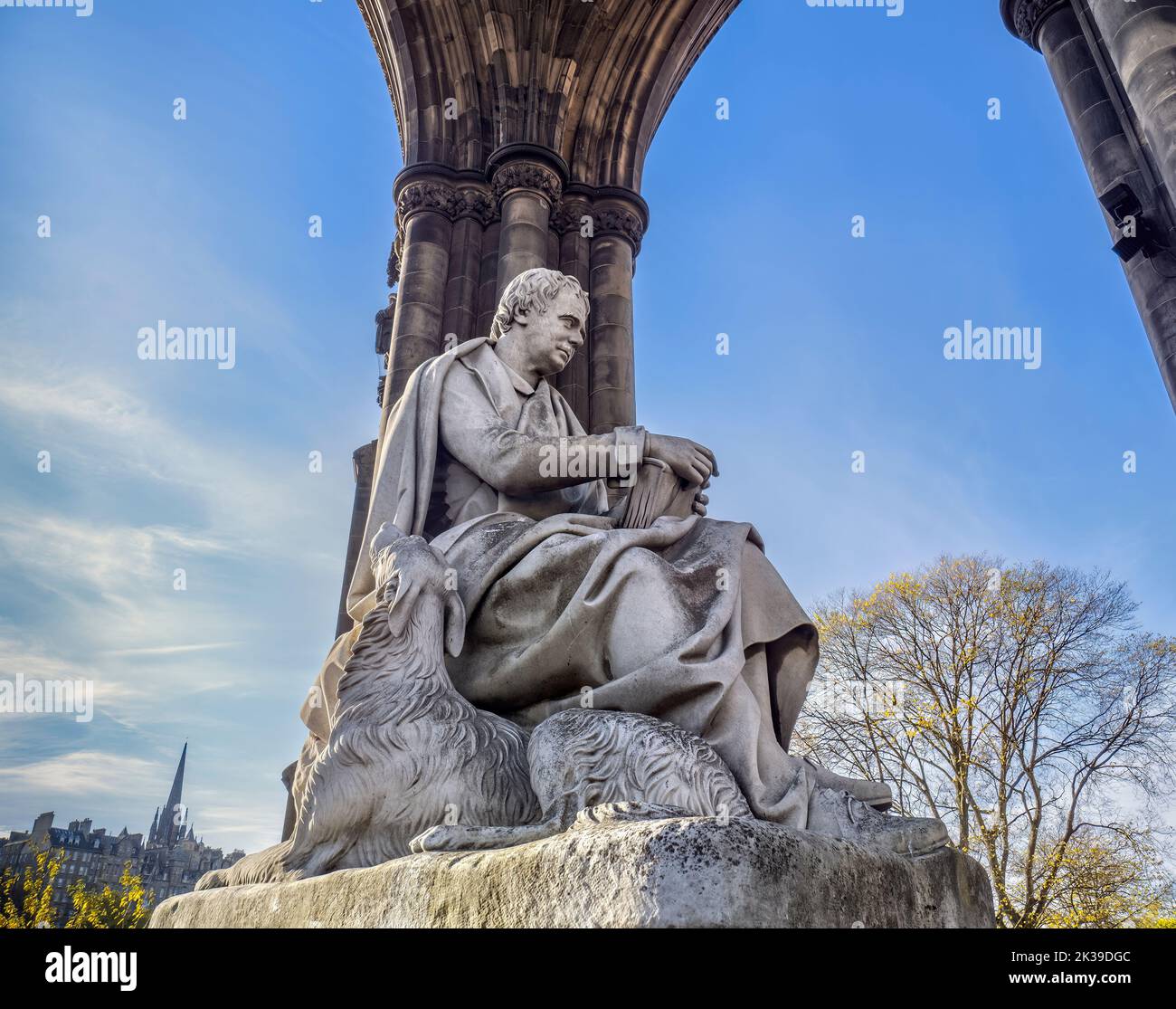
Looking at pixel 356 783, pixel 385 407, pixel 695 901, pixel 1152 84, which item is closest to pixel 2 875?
pixel 385 407

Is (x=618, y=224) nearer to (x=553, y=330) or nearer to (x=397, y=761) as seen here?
(x=553, y=330)

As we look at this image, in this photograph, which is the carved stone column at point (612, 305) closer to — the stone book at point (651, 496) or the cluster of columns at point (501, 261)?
the cluster of columns at point (501, 261)

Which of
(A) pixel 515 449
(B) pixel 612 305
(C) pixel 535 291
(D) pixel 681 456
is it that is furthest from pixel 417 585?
(B) pixel 612 305

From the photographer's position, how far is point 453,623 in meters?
2.73

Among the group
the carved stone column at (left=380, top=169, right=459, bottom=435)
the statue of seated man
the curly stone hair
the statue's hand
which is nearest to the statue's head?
the curly stone hair

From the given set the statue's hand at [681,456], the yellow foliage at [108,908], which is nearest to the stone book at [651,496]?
the statue's hand at [681,456]

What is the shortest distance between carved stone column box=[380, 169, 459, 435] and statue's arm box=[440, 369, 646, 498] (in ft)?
14.2

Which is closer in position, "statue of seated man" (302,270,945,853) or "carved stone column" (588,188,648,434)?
"statue of seated man" (302,270,945,853)

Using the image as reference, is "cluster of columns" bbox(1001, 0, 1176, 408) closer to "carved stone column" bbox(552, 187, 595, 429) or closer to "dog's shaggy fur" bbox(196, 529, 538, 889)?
"carved stone column" bbox(552, 187, 595, 429)

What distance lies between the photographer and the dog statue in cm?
210

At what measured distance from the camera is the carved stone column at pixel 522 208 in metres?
8.14

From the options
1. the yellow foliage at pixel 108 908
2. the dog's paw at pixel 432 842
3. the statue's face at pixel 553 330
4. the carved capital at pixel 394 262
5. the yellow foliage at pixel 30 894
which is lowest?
the yellow foliage at pixel 108 908

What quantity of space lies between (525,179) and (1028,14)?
695cm

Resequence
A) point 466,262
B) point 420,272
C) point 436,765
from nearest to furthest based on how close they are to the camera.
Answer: point 436,765 < point 420,272 < point 466,262
